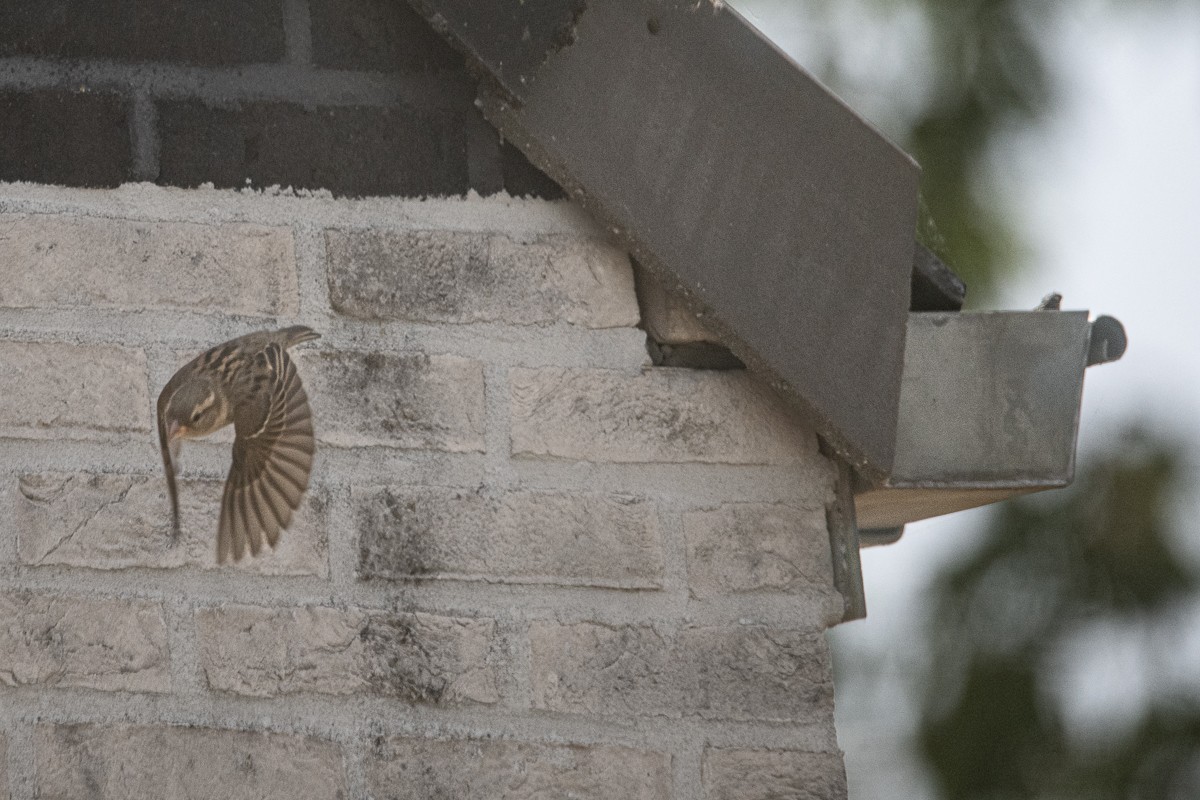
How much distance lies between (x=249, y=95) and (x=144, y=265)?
176 mm

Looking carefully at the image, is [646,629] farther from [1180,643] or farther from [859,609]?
[1180,643]

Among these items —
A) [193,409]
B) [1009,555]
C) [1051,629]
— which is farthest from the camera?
[1009,555]

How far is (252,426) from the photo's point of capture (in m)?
1.10

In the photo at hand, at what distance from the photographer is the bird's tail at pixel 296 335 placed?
3.61 ft

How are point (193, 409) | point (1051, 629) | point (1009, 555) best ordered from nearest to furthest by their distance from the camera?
point (193, 409), point (1051, 629), point (1009, 555)

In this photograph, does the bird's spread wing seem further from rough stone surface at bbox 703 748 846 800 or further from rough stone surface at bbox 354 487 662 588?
rough stone surface at bbox 703 748 846 800

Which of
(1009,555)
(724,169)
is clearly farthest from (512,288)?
(1009,555)

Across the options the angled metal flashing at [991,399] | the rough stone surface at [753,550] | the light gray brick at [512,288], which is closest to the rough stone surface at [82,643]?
the light gray brick at [512,288]

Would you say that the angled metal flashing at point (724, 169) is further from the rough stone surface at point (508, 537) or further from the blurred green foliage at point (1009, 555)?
the blurred green foliage at point (1009, 555)

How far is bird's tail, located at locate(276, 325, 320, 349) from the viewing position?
1101 millimetres

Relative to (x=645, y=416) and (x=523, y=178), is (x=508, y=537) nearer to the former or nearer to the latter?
(x=645, y=416)

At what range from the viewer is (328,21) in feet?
3.71

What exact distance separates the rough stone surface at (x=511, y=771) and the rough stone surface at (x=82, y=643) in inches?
8.6

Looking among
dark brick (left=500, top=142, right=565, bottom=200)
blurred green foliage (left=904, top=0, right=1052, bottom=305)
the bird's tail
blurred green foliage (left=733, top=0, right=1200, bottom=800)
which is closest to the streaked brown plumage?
the bird's tail
